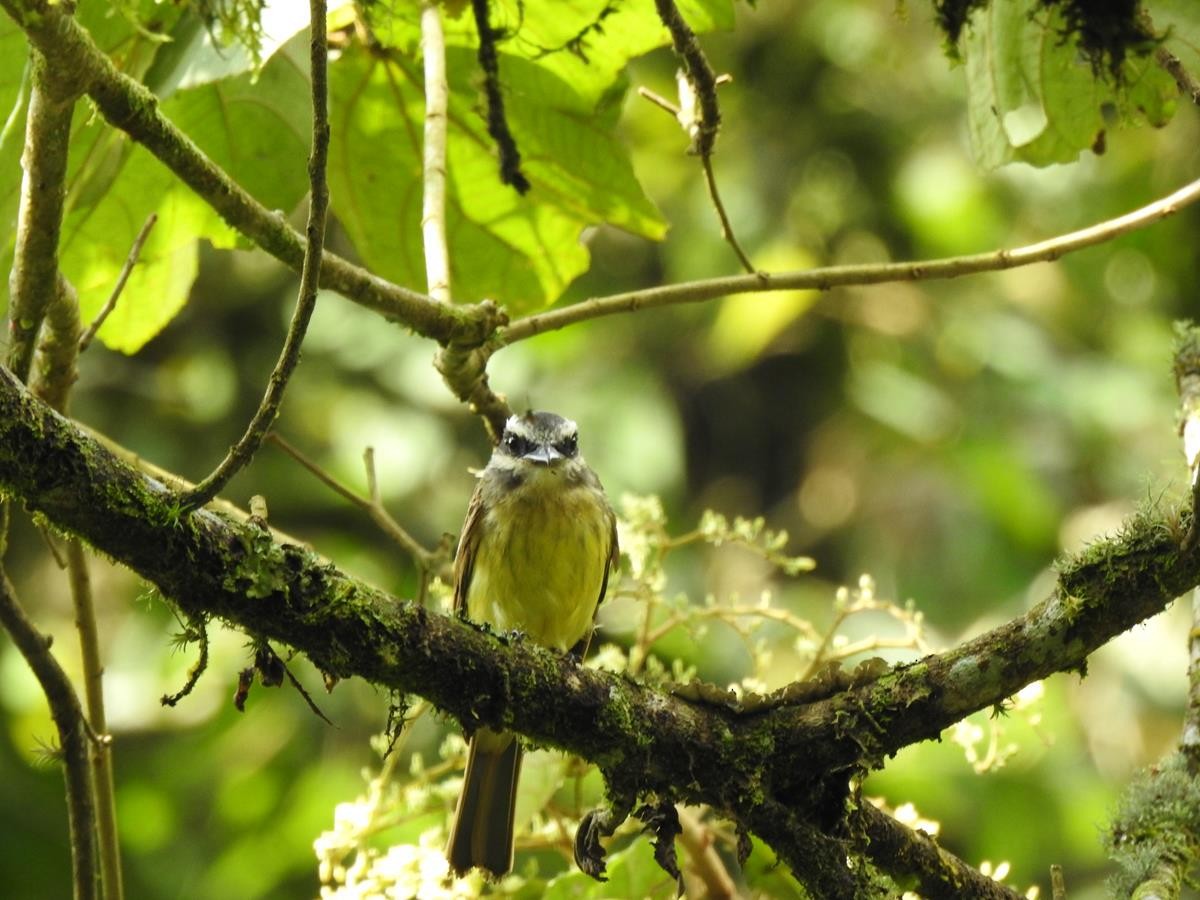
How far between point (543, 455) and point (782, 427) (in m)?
4.73

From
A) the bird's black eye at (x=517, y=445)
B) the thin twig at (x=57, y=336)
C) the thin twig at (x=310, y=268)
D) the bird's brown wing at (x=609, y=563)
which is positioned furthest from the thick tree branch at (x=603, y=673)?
the bird's brown wing at (x=609, y=563)

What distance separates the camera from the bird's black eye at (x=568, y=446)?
447 cm

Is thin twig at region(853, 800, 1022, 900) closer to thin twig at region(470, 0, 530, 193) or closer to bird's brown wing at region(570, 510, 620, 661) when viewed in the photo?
thin twig at region(470, 0, 530, 193)

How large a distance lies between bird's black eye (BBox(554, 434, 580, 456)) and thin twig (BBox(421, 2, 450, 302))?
1.42 m

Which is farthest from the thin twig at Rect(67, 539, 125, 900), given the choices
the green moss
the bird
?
the green moss

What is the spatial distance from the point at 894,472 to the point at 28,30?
676cm

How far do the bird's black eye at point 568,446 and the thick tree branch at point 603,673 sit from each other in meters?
2.10

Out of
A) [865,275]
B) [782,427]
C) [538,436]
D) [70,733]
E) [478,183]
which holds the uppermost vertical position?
[782,427]

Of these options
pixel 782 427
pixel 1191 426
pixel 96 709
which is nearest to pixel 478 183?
pixel 96 709

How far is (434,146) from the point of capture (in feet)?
10.3

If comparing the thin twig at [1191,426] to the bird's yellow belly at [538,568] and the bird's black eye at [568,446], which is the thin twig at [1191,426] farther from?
the bird's black eye at [568,446]

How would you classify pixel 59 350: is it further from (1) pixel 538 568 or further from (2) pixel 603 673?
(1) pixel 538 568

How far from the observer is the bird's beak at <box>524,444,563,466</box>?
429 centimetres

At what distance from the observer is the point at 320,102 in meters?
2.17
